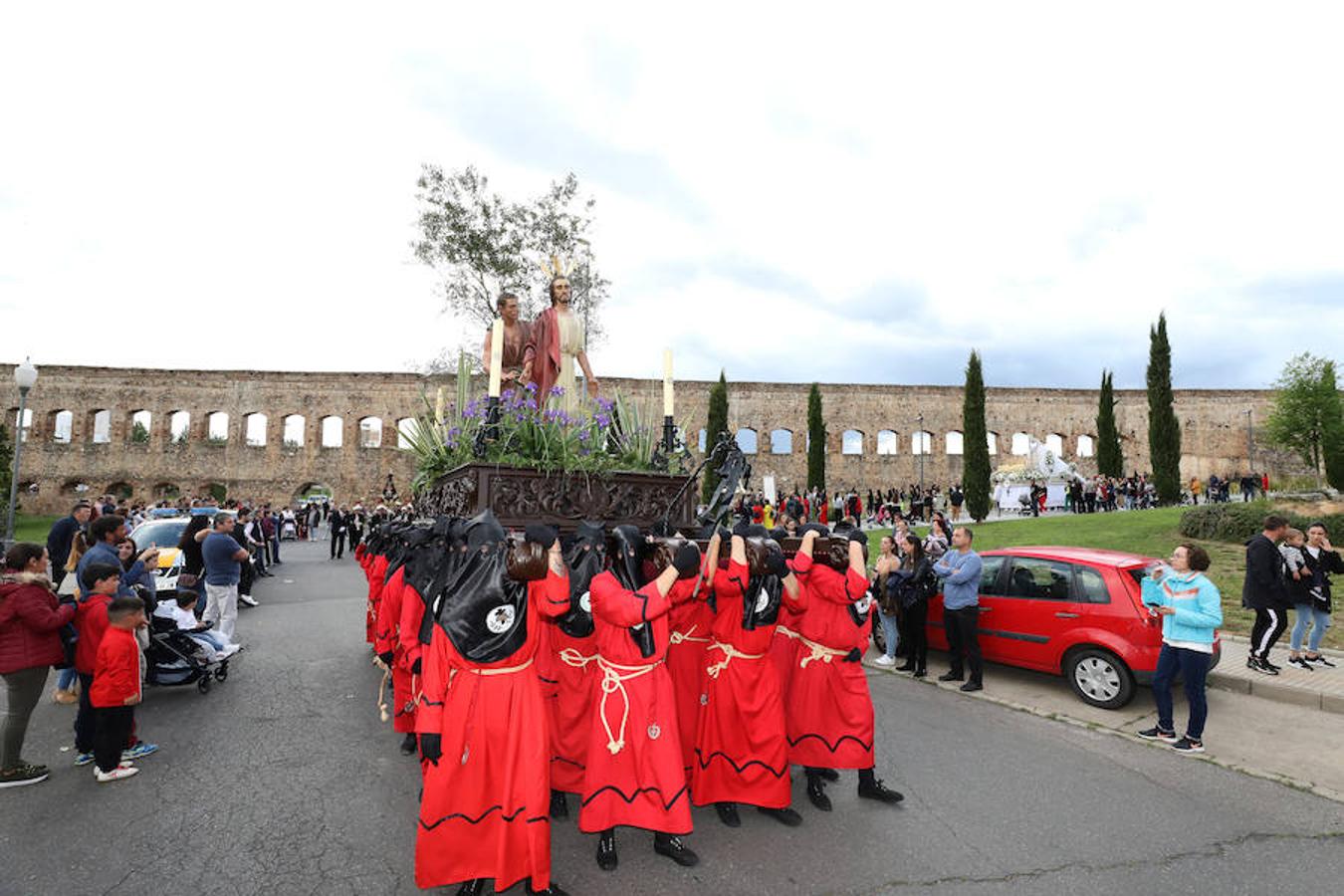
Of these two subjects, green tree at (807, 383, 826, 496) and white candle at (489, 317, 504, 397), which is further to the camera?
green tree at (807, 383, 826, 496)

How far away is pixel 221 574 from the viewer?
8.73m

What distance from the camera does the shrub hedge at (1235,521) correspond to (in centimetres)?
1528

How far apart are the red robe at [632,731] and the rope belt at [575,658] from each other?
0.90m

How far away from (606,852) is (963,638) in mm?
5373

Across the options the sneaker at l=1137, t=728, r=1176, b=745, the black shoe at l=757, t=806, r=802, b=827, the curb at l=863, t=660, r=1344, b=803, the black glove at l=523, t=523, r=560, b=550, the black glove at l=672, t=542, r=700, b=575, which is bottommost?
the curb at l=863, t=660, r=1344, b=803

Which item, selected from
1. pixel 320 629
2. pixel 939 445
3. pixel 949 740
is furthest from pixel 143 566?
pixel 939 445

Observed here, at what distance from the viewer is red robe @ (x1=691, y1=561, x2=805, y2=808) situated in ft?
13.8

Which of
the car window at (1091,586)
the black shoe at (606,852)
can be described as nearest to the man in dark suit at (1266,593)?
the car window at (1091,586)

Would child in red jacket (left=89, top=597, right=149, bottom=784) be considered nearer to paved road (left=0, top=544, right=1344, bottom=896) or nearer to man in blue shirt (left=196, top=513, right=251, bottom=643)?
paved road (left=0, top=544, right=1344, bottom=896)

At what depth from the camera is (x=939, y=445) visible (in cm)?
4059

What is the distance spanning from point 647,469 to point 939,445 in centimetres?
3842

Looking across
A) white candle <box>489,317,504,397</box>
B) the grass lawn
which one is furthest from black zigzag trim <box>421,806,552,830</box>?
the grass lawn

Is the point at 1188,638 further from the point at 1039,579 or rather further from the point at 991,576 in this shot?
the point at 991,576

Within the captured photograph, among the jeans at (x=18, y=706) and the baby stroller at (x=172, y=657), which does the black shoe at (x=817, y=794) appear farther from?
the baby stroller at (x=172, y=657)
